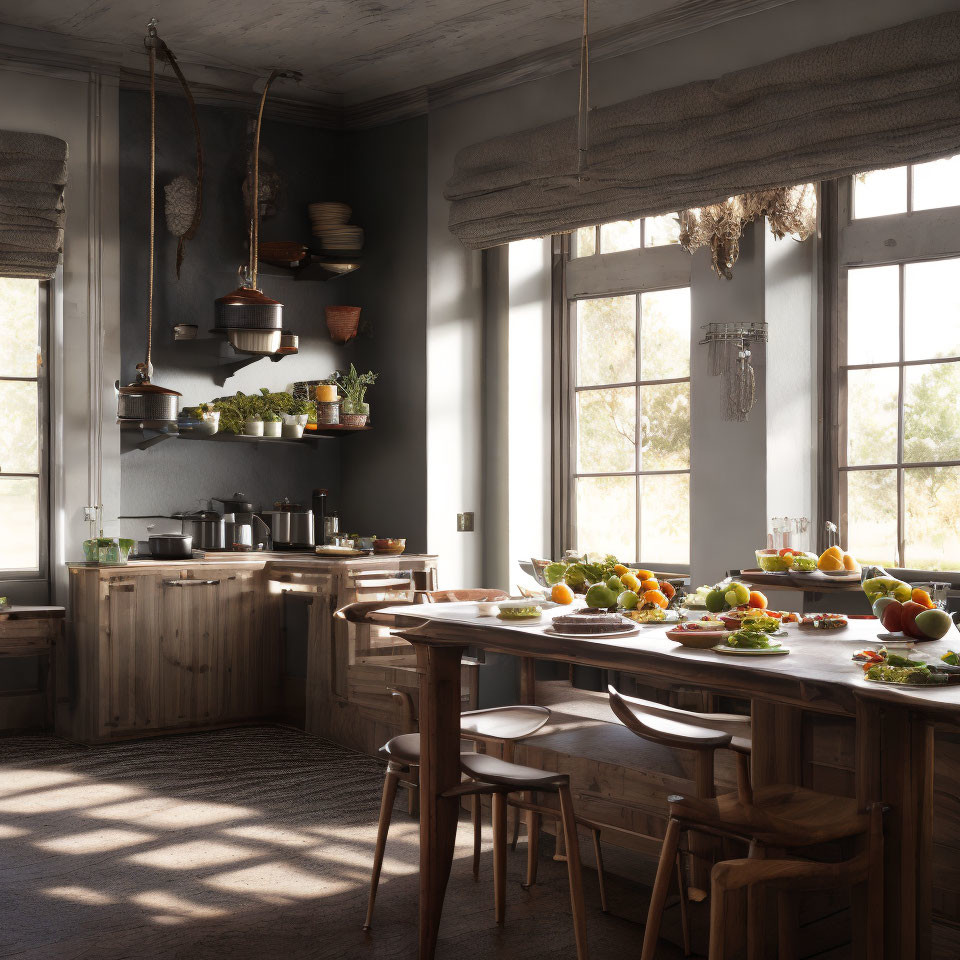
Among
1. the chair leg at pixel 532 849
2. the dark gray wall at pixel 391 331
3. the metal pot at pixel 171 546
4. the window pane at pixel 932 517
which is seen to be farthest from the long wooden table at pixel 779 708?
the dark gray wall at pixel 391 331

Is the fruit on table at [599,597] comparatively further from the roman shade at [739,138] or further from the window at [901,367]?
the window at [901,367]

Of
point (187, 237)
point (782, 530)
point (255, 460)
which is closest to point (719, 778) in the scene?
point (782, 530)

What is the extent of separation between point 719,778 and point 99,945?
1.86 meters

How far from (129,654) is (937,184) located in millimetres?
4123

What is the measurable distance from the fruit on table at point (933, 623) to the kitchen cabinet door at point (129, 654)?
3.82 m

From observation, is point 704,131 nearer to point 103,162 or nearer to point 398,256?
point 398,256

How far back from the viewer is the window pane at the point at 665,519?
5.55 meters

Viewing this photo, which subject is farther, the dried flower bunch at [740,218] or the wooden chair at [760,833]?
the dried flower bunch at [740,218]

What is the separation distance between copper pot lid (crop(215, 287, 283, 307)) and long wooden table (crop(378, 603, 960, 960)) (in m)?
2.83

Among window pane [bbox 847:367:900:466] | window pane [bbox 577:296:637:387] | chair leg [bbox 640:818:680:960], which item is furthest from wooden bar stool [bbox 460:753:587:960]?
window pane [bbox 577:296:637:387]

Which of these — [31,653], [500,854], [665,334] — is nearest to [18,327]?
[31,653]

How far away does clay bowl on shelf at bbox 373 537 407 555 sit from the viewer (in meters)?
5.86

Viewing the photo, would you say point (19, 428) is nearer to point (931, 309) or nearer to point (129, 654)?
point (129, 654)

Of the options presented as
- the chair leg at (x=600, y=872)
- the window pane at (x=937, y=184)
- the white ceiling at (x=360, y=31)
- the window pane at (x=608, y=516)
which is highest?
the white ceiling at (x=360, y=31)
